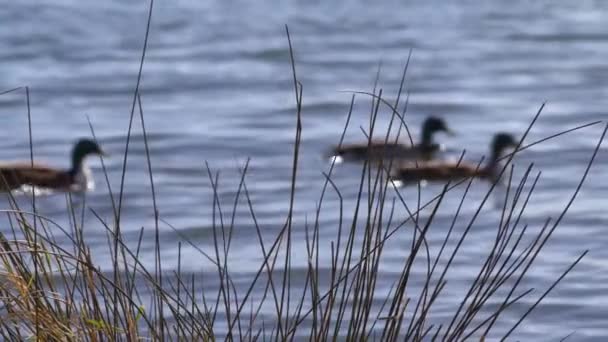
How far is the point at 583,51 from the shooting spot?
17219 mm

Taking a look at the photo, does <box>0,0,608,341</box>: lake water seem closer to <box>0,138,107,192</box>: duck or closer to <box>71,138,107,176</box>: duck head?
<box>0,138,107,192</box>: duck

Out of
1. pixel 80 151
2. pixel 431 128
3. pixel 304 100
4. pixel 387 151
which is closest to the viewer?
pixel 80 151

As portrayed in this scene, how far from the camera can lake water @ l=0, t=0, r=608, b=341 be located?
9.62m

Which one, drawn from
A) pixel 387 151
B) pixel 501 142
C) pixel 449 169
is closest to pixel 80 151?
pixel 387 151

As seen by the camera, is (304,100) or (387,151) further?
(304,100)

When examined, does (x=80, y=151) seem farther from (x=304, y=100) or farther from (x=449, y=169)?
(x=304, y=100)

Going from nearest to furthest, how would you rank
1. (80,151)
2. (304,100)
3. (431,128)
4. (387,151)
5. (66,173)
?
1. (66,173)
2. (80,151)
3. (387,151)
4. (431,128)
5. (304,100)

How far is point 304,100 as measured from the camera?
48.1 feet

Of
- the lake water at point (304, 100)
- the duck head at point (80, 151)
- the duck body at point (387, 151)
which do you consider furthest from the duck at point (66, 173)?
the duck body at point (387, 151)

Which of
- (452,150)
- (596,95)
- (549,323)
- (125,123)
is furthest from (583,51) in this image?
(549,323)

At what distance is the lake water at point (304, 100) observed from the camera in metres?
9.62

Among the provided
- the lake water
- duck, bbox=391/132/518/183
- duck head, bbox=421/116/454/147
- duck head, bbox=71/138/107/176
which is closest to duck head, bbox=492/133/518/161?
duck, bbox=391/132/518/183

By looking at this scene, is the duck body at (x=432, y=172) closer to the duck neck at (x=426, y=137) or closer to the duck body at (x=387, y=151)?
the duck body at (x=387, y=151)

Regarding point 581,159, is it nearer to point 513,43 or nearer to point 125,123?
point 125,123
